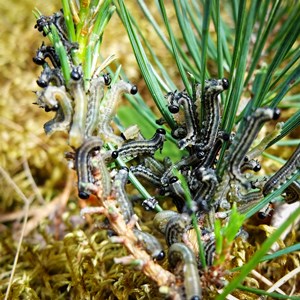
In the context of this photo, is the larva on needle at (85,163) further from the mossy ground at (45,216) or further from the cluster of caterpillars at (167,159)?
the mossy ground at (45,216)

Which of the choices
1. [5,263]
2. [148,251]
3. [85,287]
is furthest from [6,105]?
[148,251]

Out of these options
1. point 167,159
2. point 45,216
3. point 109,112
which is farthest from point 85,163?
point 45,216

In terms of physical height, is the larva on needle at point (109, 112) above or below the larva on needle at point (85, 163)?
above

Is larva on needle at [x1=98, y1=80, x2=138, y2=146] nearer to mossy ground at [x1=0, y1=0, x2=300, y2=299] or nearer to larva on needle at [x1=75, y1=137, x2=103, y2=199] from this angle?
larva on needle at [x1=75, y1=137, x2=103, y2=199]

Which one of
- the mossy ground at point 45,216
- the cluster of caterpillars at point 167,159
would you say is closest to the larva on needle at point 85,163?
the cluster of caterpillars at point 167,159

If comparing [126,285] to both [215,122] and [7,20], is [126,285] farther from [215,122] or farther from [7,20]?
[7,20]

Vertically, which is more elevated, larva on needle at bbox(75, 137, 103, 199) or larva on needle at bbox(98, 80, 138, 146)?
larva on needle at bbox(98, 80, 138, 146)

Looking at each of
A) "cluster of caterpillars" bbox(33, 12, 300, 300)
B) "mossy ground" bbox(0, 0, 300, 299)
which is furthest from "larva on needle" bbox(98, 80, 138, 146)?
"mossy ground" bbox(0, 0, 300, 299)

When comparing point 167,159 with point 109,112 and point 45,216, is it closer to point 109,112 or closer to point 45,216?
point 109,112
